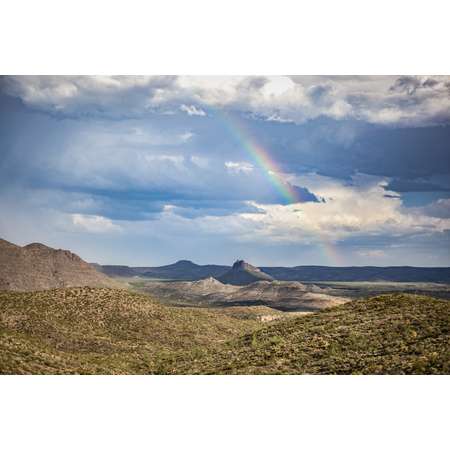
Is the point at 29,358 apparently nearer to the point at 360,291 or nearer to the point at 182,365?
the point at 182,365

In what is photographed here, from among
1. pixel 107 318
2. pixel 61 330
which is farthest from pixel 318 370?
pixel 107 318

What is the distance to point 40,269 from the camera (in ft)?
167

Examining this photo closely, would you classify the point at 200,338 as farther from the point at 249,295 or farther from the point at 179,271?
the point at 179,271

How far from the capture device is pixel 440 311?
21.3 m

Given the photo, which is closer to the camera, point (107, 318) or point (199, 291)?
point (107, 318)

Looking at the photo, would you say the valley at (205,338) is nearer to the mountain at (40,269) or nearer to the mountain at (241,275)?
the mountain at (40,269)

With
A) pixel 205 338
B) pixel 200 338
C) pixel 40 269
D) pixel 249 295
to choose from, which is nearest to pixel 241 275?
pixel 249 295

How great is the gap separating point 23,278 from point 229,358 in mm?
32446

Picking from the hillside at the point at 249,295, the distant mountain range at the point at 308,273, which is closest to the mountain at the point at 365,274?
the distant mountain range at the point at 308,273

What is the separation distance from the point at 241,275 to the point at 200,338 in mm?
66953

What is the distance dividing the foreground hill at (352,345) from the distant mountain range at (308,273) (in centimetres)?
7033

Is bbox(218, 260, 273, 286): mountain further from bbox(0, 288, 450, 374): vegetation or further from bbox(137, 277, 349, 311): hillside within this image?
bbox(0, 288, 450, 374): vegetation

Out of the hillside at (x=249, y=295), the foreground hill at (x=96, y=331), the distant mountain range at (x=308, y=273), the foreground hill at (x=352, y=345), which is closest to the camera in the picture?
the foreground hill at (x=352, y=345)

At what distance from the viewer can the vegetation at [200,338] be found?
17.0m
